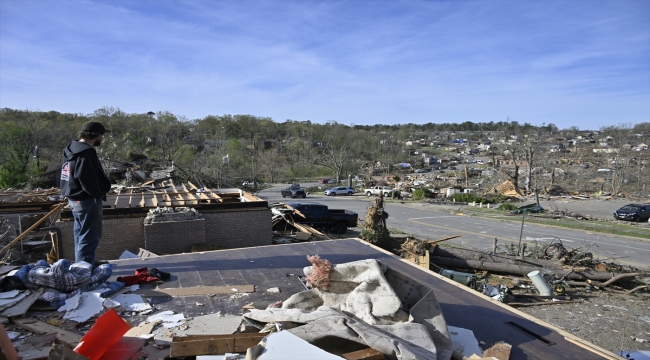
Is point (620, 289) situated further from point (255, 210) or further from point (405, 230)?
point (405, 230)

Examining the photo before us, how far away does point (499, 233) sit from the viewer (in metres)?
25.9

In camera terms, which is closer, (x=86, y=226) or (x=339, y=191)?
(x=86, y=226)

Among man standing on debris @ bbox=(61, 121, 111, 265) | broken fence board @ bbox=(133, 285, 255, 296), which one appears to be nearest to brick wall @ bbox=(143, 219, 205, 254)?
man standing on debris @ bbox=(61, 121, 111, 265)

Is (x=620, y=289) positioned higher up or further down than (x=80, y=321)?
further down

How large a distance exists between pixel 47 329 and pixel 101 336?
3.37 feet

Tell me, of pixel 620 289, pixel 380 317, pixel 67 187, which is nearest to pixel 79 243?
pixel 67 187

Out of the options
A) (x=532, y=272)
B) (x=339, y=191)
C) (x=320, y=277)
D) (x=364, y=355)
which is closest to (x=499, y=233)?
(x=532, y=272)

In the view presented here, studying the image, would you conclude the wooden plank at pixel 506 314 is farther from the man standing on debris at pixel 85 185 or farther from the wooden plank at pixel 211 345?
the man standing on debris at pixel 85 185

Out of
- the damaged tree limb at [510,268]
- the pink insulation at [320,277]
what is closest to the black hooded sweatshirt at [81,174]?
the pink insulation at [320,277]

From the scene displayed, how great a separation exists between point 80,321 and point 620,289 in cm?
1505

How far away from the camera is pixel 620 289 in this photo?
518 inches

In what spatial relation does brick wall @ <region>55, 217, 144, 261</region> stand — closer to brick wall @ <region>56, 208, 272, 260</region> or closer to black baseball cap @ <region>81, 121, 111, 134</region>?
brick wall @ <region>56, 208, 272, 260</region>

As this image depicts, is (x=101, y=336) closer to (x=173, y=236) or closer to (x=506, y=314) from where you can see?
(x=506, y=314)

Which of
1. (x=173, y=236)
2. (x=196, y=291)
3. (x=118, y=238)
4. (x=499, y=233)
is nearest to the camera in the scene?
(x=196, y=291)
